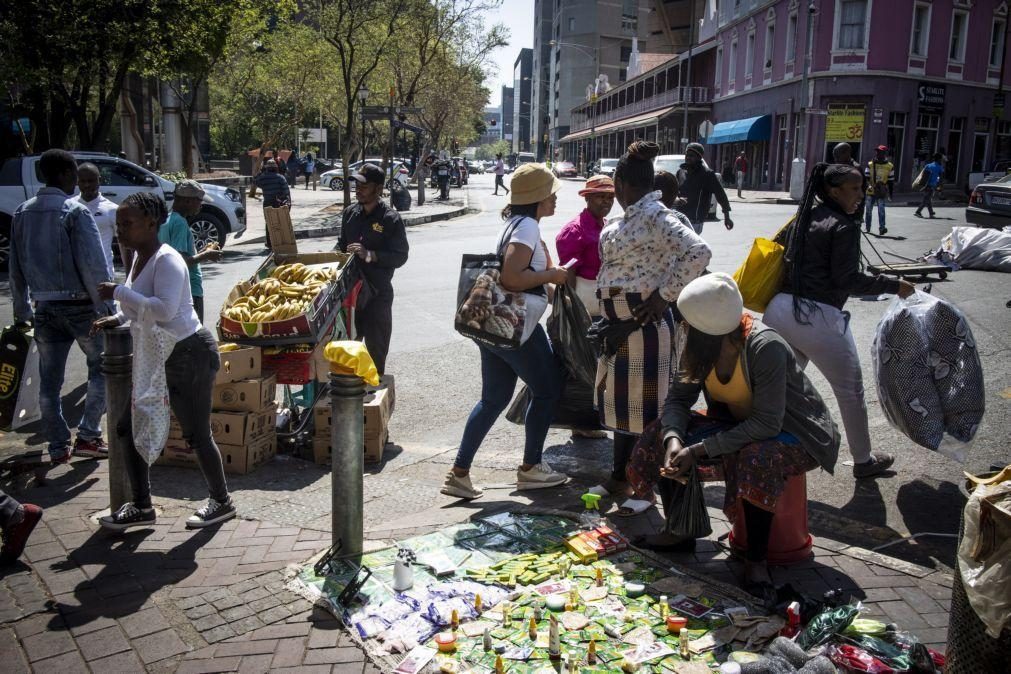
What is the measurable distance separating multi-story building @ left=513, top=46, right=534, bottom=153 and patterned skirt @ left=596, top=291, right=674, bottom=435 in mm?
155825

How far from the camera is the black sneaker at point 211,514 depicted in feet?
14.2

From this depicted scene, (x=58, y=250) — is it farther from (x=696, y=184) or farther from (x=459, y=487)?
(x=696, y=184)

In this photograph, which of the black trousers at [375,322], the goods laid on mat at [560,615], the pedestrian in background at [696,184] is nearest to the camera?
the goods laid on mat at [560,615]

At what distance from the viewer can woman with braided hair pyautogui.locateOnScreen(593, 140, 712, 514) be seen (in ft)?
13.8

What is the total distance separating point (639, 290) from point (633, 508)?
118 cm

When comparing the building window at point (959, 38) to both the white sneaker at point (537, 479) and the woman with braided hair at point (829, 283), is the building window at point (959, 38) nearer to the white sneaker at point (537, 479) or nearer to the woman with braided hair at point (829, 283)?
the woman with braided hair at point (829, 283)

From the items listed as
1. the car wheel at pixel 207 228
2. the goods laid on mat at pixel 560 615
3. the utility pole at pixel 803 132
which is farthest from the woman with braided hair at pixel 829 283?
the utility pole at pixel 803 132

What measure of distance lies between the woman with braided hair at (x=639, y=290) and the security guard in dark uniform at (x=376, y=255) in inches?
89.8

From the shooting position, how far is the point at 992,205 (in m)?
16.3

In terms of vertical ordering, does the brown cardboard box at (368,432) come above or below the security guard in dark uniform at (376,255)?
below

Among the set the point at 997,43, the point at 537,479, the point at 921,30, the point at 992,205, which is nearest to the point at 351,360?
the point at 537,479

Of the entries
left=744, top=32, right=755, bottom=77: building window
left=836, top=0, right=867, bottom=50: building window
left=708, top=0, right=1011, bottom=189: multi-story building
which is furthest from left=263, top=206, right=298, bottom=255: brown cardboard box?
left=744, top=32, right=755, bottom=77: building window

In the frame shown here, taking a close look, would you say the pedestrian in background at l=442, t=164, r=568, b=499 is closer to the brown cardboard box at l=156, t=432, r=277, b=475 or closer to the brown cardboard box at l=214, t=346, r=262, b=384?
the brown cardboard box at l=156, t=432, r=277, b=475

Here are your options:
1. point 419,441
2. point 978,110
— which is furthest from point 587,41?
point 419,441
